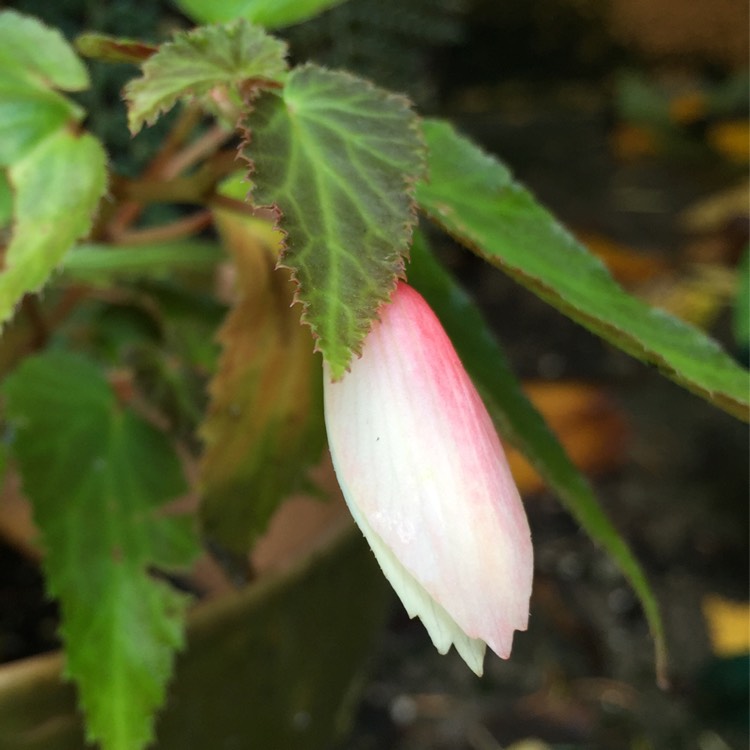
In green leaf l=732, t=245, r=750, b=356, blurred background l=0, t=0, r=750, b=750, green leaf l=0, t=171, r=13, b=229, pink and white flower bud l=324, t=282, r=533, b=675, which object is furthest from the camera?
blurred background l=0, t=0, r=750, b=750

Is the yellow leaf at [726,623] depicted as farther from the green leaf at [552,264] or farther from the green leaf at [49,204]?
the green leaf at [49,204]

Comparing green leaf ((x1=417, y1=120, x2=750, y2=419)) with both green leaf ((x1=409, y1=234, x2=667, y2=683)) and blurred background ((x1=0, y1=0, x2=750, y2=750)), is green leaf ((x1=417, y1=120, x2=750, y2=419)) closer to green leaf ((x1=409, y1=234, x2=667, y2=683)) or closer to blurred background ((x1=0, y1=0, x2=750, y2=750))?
green leaf ((x1=409, y1=234, x2=667, y2=683))

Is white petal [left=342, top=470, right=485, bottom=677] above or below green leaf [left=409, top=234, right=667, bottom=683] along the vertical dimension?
above

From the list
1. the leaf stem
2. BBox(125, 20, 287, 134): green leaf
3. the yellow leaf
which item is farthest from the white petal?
the yellow leaf

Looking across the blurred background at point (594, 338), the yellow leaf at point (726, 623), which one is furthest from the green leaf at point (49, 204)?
the yellow leaf at point (726, 623)

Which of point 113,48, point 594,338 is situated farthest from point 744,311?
point 594,338

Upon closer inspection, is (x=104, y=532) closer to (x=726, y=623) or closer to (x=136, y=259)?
(x=136, y=259)

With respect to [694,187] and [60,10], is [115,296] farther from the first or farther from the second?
[694,187]
